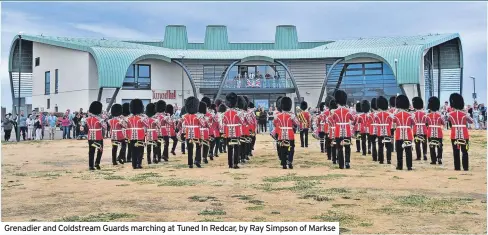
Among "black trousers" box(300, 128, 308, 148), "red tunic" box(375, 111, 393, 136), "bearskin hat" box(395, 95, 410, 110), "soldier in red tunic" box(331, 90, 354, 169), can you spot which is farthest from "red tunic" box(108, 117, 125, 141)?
"black trousers" box(300, 128, 308, 148)

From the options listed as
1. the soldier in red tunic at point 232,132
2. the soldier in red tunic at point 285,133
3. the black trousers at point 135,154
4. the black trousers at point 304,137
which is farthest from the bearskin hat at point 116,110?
the black trousers at point 304,137

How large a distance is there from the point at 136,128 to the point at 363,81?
1292 inches

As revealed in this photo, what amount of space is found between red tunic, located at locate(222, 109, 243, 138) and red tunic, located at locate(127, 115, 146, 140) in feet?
8.32

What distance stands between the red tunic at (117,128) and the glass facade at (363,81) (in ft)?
100

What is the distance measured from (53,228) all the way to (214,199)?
3479mm

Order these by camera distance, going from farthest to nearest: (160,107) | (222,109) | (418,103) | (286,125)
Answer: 1. (222,109)
2. (160,107)
3. (418,103)
4. (286,125)

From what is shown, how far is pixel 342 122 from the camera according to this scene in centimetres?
1469

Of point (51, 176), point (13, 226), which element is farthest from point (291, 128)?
point (13, 226)

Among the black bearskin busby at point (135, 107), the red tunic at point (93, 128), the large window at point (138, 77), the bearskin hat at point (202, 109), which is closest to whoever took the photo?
the red tunic at point (93, 128)

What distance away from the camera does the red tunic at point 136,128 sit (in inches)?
614
